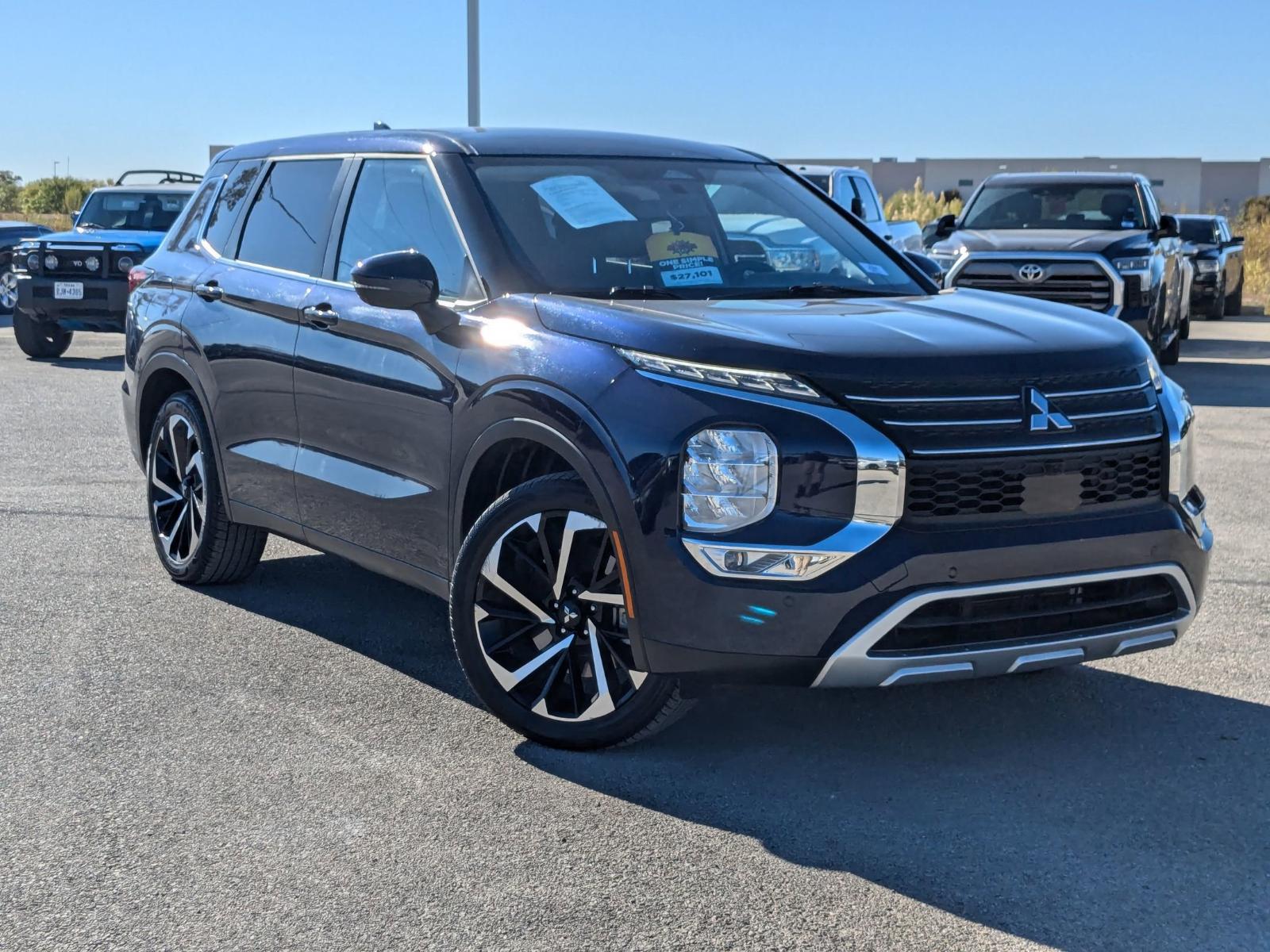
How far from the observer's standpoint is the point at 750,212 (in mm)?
5676

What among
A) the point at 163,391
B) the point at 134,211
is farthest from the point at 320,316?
the point at 134,211

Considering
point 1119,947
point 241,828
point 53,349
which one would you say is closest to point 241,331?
point 241,828

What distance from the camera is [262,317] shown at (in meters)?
5.79

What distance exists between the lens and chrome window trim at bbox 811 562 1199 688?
3.91m

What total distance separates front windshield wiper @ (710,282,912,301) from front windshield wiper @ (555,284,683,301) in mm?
149

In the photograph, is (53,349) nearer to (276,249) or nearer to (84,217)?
(84,217)

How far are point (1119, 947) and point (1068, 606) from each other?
3.66 ft

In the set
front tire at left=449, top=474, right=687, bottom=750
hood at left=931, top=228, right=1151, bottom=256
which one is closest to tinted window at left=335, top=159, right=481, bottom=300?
front tire at left=449, top=474, right=687, bottom=750

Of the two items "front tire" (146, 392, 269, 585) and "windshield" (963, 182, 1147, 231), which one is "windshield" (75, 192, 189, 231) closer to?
"windshield" (963, 182, 1147, 231)

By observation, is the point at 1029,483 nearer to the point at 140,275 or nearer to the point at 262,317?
the point at 262,317

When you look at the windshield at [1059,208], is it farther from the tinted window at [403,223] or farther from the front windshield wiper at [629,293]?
the front windshield wiper at [629,293]

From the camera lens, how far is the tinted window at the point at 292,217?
5723 mm

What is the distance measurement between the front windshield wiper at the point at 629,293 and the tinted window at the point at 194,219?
2.61 metres

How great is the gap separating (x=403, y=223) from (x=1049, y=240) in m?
10.5
